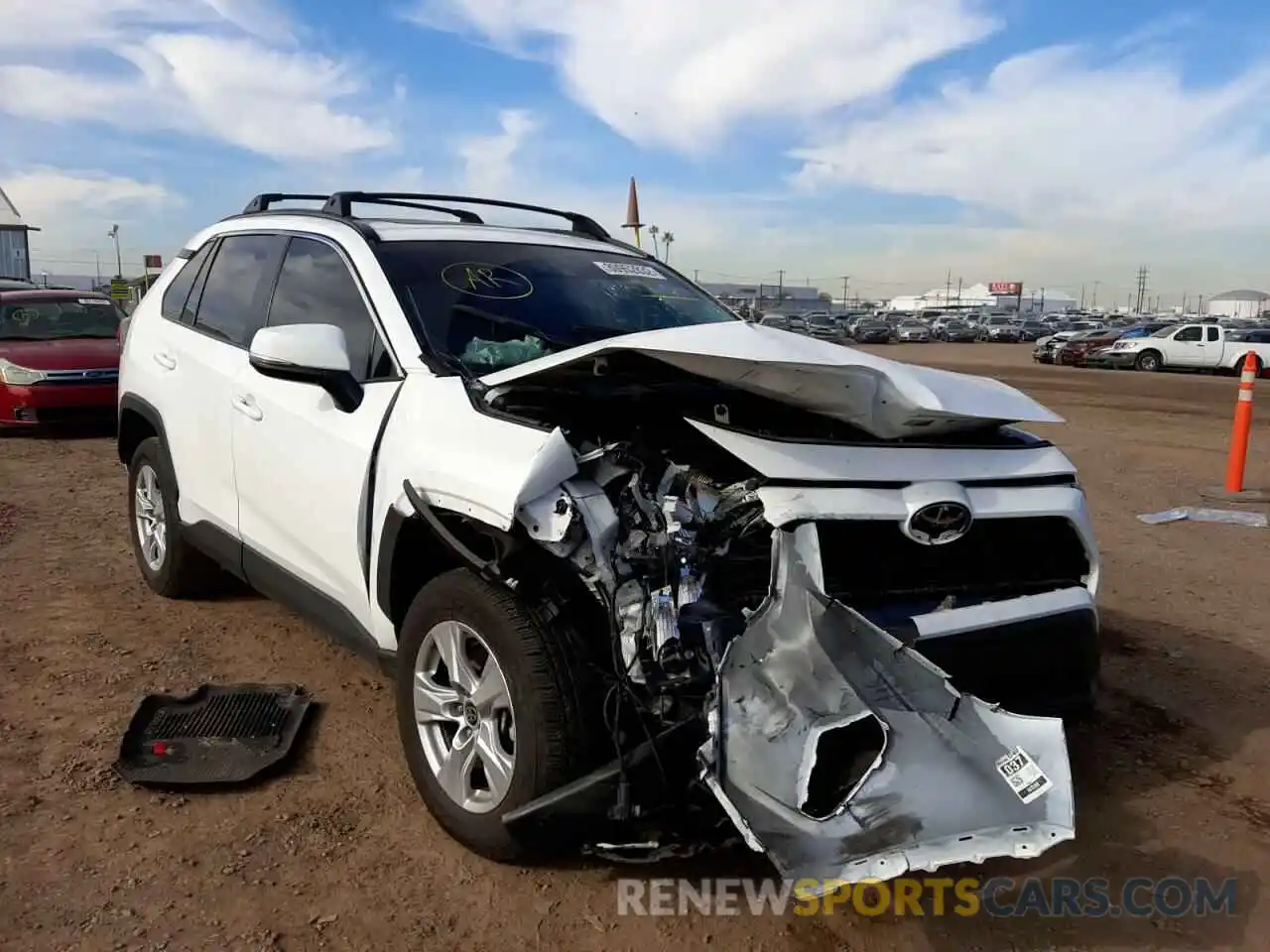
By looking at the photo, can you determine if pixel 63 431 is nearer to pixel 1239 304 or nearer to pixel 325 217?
pixel 325 217

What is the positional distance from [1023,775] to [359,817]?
199 centimetres

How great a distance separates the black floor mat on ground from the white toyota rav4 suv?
1.48 feet

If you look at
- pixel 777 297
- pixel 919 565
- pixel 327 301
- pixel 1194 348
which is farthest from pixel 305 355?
pixel 777 297

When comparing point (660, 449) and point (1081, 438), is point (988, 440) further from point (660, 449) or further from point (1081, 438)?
point (1081, 438)

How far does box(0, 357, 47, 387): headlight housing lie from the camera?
10.2 m

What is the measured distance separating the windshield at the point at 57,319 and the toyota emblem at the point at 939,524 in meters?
11.0

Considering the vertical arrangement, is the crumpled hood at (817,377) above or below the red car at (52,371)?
above

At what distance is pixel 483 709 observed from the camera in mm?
2818

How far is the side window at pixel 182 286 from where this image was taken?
4895mm

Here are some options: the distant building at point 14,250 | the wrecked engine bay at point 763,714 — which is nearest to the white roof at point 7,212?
the distant building at point 14,250

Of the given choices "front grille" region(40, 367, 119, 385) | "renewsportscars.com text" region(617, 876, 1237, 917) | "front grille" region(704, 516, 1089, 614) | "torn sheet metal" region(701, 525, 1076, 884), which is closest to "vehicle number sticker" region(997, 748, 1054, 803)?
"torn sheet metal" region(701, 525, 1076, 884)

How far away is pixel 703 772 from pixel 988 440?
1552mm

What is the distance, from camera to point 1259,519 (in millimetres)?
7609

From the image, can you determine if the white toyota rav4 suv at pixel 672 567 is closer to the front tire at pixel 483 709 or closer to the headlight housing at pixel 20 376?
→ the front tire at pixel 483 709
